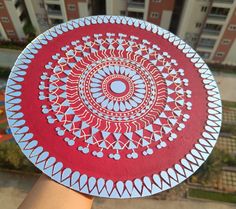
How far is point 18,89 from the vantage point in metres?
11.9

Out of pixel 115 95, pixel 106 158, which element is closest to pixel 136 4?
pixel 115 95

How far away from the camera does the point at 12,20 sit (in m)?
23.8

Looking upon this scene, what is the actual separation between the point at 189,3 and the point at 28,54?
1257cm

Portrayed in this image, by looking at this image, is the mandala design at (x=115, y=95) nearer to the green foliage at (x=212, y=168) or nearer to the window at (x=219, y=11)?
the green foliage at (x=212, y=168)

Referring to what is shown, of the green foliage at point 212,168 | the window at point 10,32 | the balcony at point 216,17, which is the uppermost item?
the balcony at point 216,17

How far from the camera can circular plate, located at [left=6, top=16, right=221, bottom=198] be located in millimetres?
10242

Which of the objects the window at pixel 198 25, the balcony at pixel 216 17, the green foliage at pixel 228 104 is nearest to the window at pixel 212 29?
the window at pixel 198 25

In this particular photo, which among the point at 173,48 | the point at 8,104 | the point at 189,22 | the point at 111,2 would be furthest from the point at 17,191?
the point at 189,22

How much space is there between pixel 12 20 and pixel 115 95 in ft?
52.6

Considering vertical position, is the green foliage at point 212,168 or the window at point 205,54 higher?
the window at point 205,54

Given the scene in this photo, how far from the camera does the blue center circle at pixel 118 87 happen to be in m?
12.3

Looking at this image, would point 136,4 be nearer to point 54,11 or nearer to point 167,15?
point 167,15

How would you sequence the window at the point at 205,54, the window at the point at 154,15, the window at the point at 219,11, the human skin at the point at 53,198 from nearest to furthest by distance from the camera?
1. the human skin at the point at 53,198
2. the window at the point at 219,11
3. the window at the point at 154,15
4. the window at the point at 205,54

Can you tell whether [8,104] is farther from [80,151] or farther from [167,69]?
[167,69]
